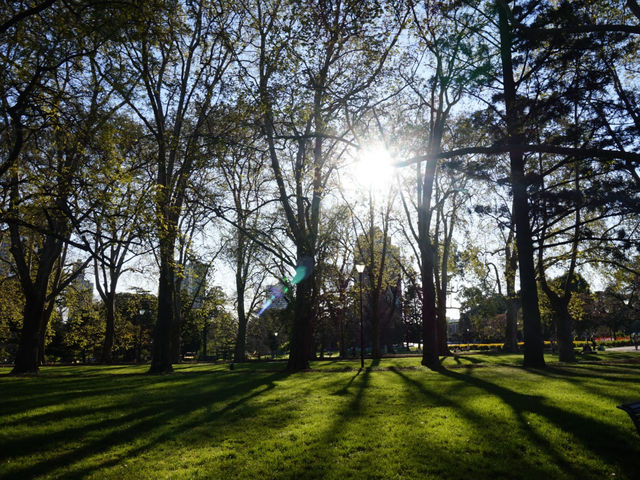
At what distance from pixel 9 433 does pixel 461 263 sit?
26244 millimetres

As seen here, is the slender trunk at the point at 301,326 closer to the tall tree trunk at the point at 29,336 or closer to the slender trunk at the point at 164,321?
the slender trunk at the point at 164,321

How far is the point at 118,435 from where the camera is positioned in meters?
6.34

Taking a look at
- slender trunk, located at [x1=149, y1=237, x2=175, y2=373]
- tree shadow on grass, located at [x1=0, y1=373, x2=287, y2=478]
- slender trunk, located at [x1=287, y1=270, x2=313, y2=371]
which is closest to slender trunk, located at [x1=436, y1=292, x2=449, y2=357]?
slender trunk, located at [x1=287, y1=270, x2=313, y2=371]

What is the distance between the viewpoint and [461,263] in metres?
27.8

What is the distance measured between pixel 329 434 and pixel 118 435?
11.1ft

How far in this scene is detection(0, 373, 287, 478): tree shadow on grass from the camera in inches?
196

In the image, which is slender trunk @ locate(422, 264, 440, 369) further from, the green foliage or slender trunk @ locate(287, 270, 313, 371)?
the green foliage

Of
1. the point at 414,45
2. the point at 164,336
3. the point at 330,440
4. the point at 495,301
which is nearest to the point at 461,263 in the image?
the point at 495,301

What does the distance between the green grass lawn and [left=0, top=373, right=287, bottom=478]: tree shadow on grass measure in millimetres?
21

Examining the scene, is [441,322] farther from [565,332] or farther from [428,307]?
[428,307]

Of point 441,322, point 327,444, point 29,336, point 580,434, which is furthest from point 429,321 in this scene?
point 29,336

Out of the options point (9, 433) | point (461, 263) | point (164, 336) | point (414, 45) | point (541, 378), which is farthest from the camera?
point (461, 263)

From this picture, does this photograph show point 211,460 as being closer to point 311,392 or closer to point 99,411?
point 99,411

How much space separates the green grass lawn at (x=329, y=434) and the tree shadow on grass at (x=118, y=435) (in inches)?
0.8
